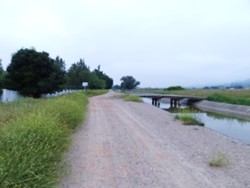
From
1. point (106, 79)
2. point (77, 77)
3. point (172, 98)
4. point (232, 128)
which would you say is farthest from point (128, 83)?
point (232, 128)

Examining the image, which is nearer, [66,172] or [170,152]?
[66,172]

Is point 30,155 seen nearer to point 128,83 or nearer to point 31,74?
point 31,74

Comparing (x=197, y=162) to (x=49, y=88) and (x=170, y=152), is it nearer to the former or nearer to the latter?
(x=170, y=152)

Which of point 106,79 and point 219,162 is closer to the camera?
point 219,162

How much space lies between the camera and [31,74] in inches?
1816

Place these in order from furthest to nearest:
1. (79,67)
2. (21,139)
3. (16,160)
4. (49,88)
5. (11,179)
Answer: (79,67)
(49,88)
(21,139)
(16,160)
(11,179)

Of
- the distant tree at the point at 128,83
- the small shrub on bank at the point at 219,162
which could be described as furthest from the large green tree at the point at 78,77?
the small shrub on bank at the point at 219,162

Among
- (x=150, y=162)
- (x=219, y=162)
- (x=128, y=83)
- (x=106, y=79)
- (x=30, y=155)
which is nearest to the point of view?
(x=30, y=155)

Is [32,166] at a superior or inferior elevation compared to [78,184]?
superior

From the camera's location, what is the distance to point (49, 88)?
47.2m

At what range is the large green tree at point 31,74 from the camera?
46.3m

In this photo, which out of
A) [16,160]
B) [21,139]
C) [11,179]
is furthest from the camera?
[21,139]

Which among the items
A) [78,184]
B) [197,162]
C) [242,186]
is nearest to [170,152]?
[197,162]

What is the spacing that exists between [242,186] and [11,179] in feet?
17.1
